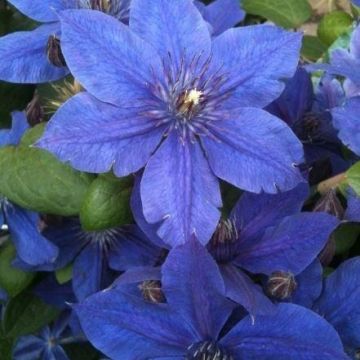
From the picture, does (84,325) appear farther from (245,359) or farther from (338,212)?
(338,212)

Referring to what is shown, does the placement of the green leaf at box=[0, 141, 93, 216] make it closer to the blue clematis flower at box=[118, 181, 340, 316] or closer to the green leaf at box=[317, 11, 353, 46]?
the blue clematis flower at box=[118, 181, 340, 316]

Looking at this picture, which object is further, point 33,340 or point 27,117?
point 33,340

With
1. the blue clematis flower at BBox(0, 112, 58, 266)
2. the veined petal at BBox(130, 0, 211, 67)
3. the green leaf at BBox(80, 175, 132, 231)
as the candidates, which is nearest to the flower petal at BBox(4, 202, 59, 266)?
the blue clematis flower at BBox(0, 112, 58, 266)

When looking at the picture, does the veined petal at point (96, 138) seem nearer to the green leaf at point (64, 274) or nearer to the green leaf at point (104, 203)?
the green leaf at point (104, 203)

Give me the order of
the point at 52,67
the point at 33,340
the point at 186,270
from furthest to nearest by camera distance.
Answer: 1. the point at 33,340
2. the point at 52,67
3. the point at 186,270

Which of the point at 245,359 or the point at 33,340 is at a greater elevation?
the point at 245,359

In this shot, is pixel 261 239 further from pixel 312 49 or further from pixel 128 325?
pixel 312 49

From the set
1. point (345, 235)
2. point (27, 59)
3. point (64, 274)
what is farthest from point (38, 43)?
point (345, 235)

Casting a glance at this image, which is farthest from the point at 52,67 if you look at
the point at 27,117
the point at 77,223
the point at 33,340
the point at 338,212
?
the point at 33,340
